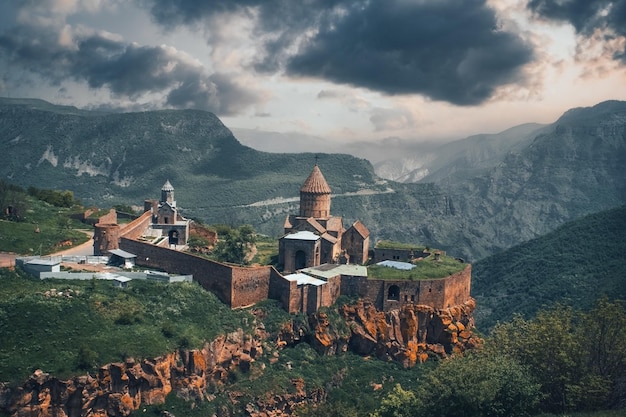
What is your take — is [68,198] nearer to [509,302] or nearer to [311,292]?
[311,292]

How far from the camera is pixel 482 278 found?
10638 centimetres

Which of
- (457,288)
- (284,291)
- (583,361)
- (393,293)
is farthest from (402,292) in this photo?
(583,361)

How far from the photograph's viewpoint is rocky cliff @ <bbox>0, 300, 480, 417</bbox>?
105ft

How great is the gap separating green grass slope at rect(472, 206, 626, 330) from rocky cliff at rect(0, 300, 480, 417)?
33541 millimetres

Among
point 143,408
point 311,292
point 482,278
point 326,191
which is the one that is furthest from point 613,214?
point 143,408

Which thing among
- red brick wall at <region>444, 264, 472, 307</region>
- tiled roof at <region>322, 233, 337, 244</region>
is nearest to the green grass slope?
red brick wall at <region>444, 264, 472, 307</region>

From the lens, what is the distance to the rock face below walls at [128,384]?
31547 millimetres

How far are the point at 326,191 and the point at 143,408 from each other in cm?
2684

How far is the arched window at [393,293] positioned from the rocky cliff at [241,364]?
1.02 m

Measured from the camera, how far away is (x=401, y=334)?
47938mm

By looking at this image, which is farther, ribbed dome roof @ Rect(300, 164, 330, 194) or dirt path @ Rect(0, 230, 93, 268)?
ribbed dome roof @ Rect(300, 164, 330, 194)

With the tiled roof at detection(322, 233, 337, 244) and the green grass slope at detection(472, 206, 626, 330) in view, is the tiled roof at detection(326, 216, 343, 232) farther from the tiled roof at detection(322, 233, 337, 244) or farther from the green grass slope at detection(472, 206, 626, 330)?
the green grass slope at detection(472, 206, 626, 330)

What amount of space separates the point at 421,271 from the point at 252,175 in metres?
121

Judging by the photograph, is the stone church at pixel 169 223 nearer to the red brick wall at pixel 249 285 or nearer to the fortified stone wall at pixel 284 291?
the red brick wall at pixel 249 285
